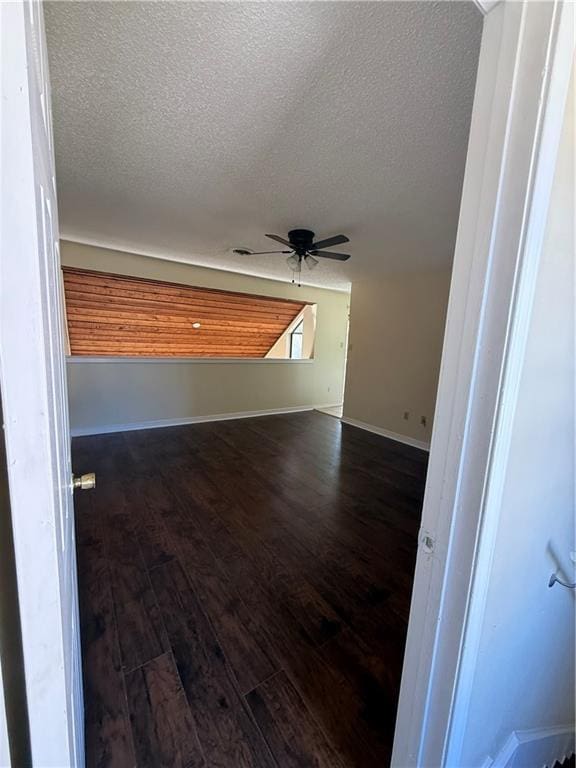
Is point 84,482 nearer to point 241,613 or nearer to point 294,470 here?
point 241,613

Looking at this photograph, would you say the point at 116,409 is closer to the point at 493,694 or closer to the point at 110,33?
the point at 110,33

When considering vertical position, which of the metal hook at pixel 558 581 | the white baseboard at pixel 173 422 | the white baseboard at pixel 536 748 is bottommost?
the white baseboard at pixel 536 748

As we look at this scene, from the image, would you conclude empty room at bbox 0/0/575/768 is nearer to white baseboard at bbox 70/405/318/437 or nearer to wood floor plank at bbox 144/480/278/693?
wood floor plank at bbox 144/480/278/693

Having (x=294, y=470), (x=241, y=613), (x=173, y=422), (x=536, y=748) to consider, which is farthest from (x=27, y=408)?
(x=173, y=422)

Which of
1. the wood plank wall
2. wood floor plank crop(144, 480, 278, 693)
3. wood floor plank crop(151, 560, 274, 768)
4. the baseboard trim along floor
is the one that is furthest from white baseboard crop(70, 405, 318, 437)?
wood floor plank crop(151, 560, 274, 768)

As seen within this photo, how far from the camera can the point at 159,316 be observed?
14.6 feet

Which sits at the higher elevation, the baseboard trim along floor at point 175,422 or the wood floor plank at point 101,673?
the baseboard trim along floor at point 175,422

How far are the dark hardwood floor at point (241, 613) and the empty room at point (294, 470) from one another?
0.04 ft

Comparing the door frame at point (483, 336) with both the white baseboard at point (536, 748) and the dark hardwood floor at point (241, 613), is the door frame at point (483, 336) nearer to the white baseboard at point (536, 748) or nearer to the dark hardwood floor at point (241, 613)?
the white baseboard at point (536, 748)

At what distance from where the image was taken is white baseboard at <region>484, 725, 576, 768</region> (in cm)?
101

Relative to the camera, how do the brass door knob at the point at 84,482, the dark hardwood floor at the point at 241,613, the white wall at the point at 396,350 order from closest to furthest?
the brass door knob at the point at 84,482 < the dark hardwood floor at the point at 241,613 < the white wall at the point at 396,350

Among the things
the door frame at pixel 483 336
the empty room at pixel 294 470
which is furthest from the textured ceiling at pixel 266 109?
the door frame at pixel 483 336

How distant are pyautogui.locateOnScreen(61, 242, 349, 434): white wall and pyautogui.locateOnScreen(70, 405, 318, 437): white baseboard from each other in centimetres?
3

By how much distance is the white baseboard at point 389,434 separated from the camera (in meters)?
4.15
